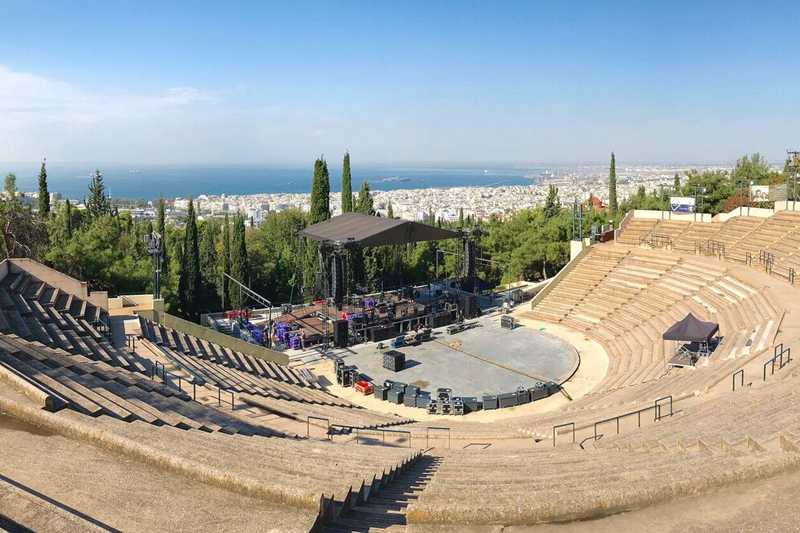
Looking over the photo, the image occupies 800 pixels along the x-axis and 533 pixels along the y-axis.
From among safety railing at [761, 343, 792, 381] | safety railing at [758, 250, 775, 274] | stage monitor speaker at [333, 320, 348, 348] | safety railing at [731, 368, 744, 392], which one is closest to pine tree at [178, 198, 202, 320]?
stage monitor speaker at [333, 320, 348, 348]

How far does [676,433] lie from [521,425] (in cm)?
514

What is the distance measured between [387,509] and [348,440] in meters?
6.25

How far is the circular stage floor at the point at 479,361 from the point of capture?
71.3 ft

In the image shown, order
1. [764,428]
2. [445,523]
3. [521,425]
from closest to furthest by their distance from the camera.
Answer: [445,523], [764,428], [521,425]

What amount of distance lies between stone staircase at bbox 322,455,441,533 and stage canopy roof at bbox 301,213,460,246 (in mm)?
19463

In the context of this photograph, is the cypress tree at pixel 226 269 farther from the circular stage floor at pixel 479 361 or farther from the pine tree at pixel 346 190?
the circular stage floor at pixel 479 361

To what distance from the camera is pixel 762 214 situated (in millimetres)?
32906

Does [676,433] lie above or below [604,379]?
above

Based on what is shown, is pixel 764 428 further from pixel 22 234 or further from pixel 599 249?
pixel 22 234

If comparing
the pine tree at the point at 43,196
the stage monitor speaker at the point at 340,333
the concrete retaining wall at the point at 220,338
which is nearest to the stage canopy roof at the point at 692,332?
the stage monitor speaker at the point at 340,333

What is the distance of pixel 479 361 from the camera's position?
24125mm

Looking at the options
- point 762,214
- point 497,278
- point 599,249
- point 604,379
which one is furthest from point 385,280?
point 762,214

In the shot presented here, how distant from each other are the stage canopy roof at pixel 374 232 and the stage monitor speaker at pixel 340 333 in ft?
13.1

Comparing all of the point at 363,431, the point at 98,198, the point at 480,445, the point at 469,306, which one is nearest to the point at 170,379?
the point at 363,431
